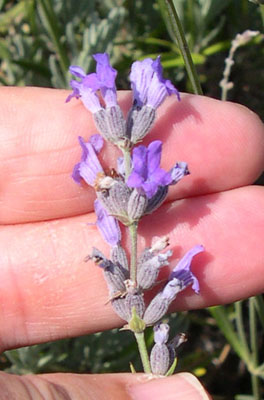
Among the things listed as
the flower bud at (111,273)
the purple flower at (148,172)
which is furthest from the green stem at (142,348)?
the purple flower at (148,172)

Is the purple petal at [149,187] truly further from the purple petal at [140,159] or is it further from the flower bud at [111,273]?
the flower bud at [111,273]

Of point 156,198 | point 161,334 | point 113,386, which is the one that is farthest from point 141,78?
point 113,386

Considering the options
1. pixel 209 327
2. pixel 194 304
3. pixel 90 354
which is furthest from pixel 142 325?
pixel 209 327

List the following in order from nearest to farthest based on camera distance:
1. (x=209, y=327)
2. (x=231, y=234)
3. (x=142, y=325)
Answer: (x=142, y=325) < (x=231, y=234) < (x=209, y=327)

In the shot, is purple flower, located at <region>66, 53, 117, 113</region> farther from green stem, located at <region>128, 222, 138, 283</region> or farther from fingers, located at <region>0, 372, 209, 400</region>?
fingers, located at <region>0, 372, 209, 400</region>

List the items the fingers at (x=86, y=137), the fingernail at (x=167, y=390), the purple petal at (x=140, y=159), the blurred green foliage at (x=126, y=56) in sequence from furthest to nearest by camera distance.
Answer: the blurred green foliage at (x=126, y=56) < the fingers at (x=86, y=137) < the fingernail at (x=167, y=390) < the purple petal at (x=140, y=159)

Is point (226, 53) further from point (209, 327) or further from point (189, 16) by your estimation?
point (209, 327)

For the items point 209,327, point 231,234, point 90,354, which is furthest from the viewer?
point 209,327
